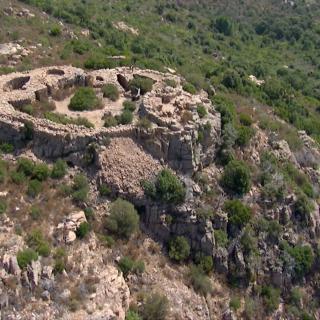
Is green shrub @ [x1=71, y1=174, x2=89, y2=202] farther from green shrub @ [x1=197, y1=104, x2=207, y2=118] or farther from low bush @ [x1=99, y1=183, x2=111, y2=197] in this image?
green shrub @ [x1=197, y1=104, x2=207, y2=118]

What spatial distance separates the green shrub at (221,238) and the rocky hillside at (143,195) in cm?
9

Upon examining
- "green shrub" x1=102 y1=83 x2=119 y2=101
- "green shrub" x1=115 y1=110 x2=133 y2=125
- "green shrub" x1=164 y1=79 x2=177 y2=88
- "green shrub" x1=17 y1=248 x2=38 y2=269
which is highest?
"green shrub" x1=115 y1=110 x2=133 y2=125

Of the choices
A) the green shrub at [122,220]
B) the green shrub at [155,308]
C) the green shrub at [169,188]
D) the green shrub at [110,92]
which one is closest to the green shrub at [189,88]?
the green shrub at [110,92]

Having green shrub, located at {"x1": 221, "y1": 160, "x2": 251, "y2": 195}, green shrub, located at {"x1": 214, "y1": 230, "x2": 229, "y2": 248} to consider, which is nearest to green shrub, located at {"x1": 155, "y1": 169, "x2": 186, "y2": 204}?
green shrub, located at {"x1": 214, "y1": 230, "x2": 229, "y2": 248}

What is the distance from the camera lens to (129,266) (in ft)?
103

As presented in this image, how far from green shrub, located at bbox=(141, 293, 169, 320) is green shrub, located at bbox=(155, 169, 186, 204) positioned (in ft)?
19.6

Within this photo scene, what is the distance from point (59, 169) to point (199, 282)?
9343 millimetres

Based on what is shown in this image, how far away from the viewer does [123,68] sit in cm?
4403

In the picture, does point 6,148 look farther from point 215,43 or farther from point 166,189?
point 215,43

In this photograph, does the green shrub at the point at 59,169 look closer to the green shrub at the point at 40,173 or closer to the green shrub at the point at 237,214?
the green shrub at the point at 40,173

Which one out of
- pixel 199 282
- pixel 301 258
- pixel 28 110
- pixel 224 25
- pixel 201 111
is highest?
pixel 201 111

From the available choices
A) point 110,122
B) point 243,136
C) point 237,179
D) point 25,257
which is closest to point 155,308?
point 25,257

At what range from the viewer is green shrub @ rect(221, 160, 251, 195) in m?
37.1

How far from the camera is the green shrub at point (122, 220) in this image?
3238 centimetres
